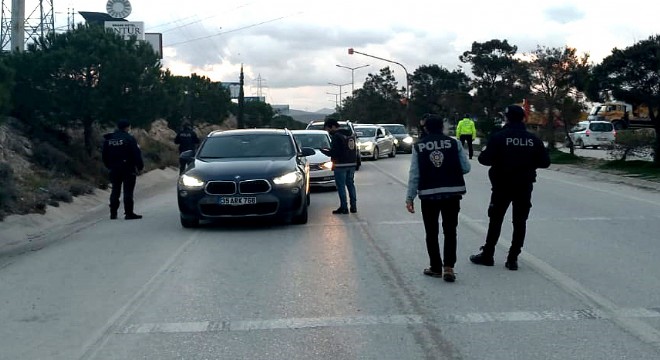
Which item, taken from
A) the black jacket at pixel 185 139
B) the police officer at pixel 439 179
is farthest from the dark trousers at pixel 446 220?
the black jacket at pixel 185 139

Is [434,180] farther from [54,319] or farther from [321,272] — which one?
[54,319]

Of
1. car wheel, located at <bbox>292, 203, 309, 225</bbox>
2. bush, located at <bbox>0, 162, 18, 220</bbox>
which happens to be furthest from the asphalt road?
bush, located at <bbox>0, 162, 18, 220</bbox>

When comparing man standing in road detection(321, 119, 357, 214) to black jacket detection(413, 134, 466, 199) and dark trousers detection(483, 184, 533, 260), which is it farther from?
black jacket detection(413, 134, 466, 199)

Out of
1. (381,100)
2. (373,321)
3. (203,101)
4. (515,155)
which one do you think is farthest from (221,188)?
(381,100)

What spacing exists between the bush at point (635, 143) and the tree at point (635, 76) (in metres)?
0.81

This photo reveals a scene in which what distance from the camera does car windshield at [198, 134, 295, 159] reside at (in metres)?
13.1

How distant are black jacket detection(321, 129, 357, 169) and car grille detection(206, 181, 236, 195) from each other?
2486 millimetres

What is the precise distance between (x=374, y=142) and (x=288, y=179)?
20.5 meters

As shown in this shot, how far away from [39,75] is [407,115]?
45.7 meters

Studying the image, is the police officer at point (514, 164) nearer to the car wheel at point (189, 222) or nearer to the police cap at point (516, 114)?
the police cap at point (516, 114)

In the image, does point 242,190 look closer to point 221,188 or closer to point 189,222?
point 221,188

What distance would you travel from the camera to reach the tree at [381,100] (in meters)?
74.4

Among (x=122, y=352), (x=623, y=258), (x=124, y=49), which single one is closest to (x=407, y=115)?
(x=124, y=49)

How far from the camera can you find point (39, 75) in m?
20.6
